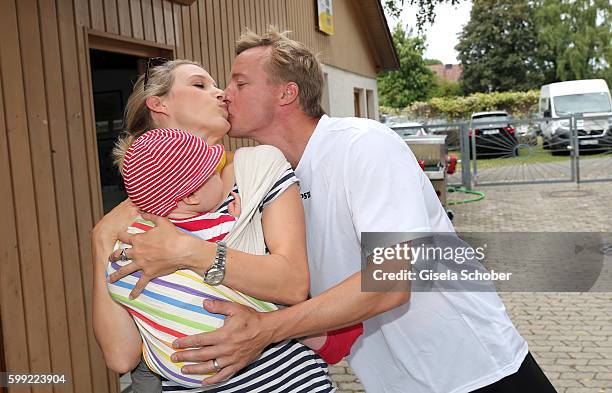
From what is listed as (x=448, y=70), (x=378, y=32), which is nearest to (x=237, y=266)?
(x=378, y=32)

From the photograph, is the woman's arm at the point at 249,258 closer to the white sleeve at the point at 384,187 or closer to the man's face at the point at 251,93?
the white sleeve at the point at 384,187

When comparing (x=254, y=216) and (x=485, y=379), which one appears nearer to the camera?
(x=254, y=216)

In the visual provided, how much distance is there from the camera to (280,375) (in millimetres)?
2010

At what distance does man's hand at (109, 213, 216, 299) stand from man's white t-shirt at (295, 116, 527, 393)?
1.71 ft

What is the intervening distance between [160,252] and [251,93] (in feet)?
2.74

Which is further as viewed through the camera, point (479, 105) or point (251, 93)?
point (479, 105)

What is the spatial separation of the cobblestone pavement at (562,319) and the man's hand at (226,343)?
142 inches

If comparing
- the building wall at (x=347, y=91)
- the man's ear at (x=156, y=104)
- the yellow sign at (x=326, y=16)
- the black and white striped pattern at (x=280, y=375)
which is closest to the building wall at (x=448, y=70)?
the building wall at (x=347, y=91)

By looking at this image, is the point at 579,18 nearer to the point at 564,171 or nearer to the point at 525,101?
the point at 525,101

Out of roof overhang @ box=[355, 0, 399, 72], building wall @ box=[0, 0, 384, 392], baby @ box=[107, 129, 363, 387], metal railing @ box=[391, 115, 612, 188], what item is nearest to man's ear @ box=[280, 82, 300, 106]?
baby @ box=[107, 129, 363, 387]

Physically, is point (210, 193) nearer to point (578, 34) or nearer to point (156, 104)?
point (156, 104)

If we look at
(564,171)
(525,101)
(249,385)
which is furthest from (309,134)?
(525,101)

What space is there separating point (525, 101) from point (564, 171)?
70.9 ft

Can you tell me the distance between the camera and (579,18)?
49906mm
